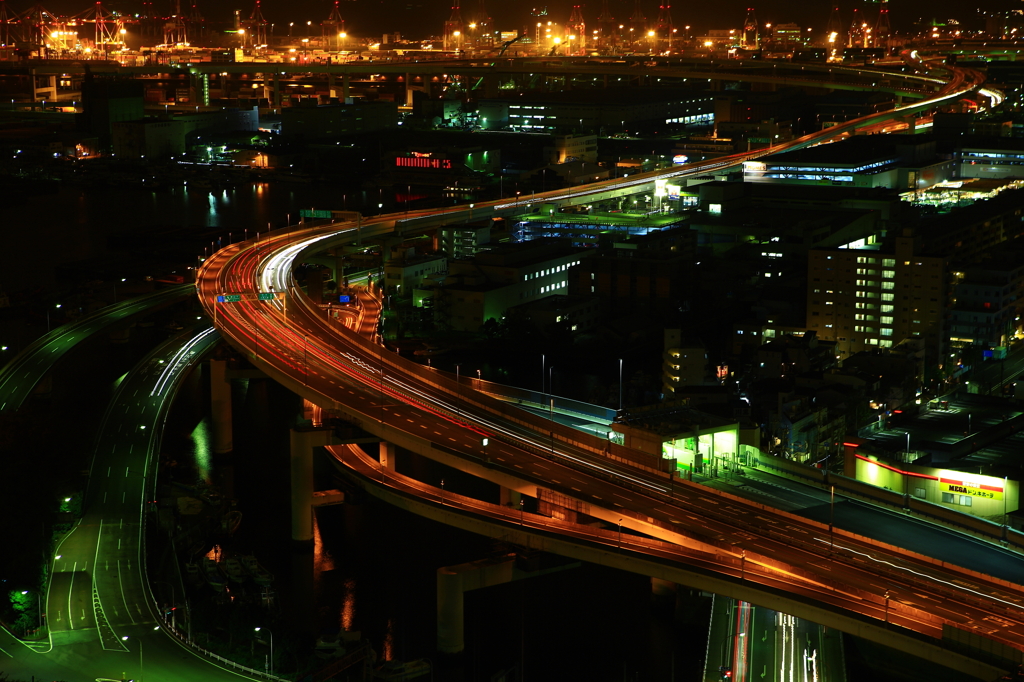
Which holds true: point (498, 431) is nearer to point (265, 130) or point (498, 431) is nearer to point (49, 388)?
point (49, 388)

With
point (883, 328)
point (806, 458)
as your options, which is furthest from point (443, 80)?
point (806, 458)

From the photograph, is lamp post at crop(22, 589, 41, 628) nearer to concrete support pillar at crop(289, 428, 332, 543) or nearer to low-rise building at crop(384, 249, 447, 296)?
concrete support pillar at crop(289, 428, 332, 543)

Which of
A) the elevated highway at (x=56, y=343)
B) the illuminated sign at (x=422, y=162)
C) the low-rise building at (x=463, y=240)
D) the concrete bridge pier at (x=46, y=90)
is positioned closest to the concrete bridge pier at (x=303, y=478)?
the elevated highway at (x=56, y=343)

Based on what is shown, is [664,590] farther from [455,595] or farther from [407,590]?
[407,590]

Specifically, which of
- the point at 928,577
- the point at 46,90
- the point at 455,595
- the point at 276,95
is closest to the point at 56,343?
the point at 455,595

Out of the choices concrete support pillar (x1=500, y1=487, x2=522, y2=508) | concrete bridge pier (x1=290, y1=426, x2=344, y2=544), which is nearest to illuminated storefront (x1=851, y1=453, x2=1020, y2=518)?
concrete support pillar (x1=500, y1=487, x2=522, y2=508)

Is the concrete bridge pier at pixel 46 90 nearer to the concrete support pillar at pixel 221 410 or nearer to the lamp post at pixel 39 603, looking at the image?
the concrete support pillar at pixel 221 410

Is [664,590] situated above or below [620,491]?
below
